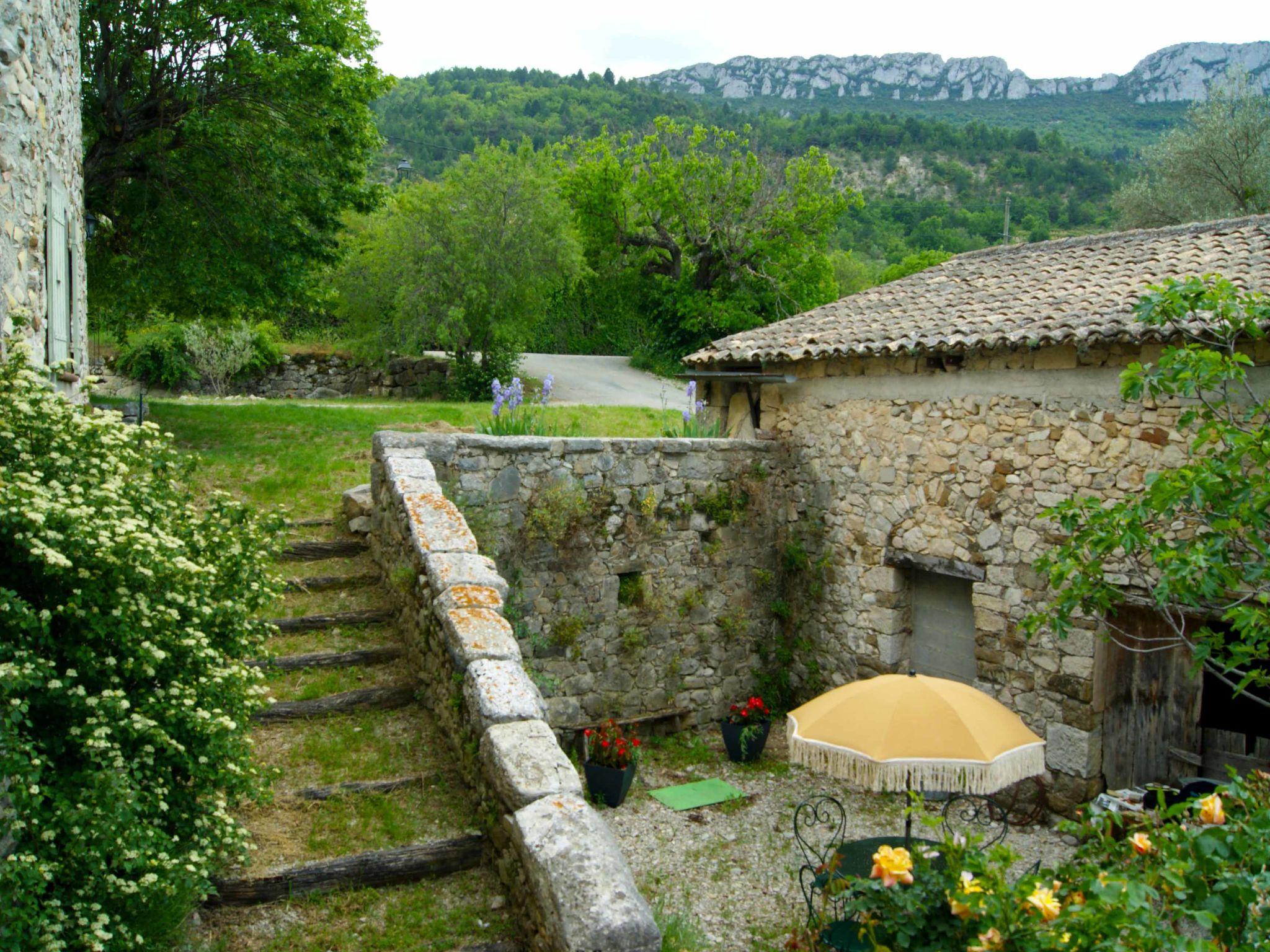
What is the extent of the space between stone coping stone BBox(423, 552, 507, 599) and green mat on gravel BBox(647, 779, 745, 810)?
3547mm

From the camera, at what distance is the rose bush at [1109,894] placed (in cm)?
280

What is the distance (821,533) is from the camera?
32.6ft

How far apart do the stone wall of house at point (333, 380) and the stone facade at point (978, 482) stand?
1170 centimetres

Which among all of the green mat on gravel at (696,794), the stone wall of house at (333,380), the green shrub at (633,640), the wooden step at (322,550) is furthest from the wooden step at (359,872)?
the stone wall of house at (333,380)

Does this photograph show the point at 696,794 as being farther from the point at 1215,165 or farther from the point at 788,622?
the point at 1215,165

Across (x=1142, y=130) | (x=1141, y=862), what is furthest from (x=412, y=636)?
(x=1142, y=130)

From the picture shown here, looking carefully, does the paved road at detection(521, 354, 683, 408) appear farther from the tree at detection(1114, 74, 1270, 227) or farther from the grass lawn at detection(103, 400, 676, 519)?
the tree at detection(1114, 74, 1270, 227)

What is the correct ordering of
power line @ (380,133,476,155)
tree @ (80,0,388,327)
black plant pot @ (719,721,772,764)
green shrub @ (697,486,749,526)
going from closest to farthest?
1. black plant pot @ (719,721,772,764)
2. green shrub @ (697,486,749,526)
3. tree @ (80,0,388,327)
4. power line @ (380,133,476,155)

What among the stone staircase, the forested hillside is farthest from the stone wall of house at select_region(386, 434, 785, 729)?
the forested hillside

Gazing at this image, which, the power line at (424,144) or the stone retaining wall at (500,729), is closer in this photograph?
the stone retaining wall at (500,729)

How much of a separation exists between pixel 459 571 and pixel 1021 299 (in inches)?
241

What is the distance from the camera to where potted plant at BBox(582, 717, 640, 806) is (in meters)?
8.09

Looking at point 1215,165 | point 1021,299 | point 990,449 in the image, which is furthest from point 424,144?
point 990,449

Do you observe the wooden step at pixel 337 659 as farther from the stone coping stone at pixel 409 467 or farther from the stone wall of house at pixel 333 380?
the stone wall of house at pixel 333 380
